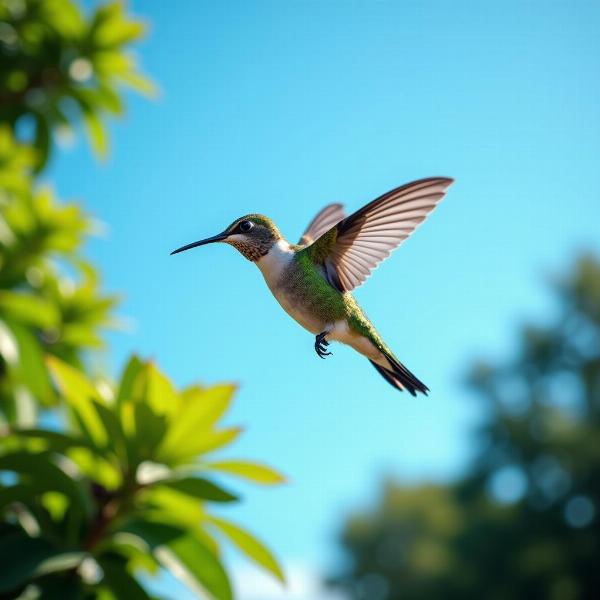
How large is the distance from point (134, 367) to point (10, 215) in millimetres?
2398

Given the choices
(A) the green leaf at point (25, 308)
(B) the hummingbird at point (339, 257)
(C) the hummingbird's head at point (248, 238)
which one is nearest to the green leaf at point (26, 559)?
(A) the green leaf at point (25, 308)

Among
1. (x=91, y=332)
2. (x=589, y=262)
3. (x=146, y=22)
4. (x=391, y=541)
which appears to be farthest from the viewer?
(x=391, y=541)

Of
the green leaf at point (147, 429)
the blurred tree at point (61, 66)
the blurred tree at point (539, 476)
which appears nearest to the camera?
the green leaf at point (147, 429)

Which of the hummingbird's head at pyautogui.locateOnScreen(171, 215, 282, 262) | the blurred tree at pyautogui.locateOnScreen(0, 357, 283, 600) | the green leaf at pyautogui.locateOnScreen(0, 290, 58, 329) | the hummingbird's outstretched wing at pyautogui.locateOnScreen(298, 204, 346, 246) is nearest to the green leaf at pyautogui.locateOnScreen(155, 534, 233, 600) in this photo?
the blurred tree at pyautogui.locateOnScreen(0, 357, 283, 600)

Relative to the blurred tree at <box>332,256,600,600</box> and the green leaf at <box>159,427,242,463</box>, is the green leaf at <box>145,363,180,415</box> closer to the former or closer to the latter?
the green leaf at <box>159,427,242,463</box>

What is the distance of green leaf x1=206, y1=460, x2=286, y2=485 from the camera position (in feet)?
8.07

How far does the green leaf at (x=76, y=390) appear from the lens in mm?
2375

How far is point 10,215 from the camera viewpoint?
439cm

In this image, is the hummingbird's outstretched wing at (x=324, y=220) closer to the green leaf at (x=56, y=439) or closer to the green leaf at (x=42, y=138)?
the green leaf at (x=56, y=439)

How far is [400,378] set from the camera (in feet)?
3.16

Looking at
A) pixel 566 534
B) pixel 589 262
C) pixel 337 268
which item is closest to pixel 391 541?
pixel 566 534

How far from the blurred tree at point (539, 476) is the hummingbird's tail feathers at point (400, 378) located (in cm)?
3338

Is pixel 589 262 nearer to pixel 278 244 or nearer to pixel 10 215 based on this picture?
pixel 10 215

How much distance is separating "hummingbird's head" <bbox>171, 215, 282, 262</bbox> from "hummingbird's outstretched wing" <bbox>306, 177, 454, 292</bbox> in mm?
156
